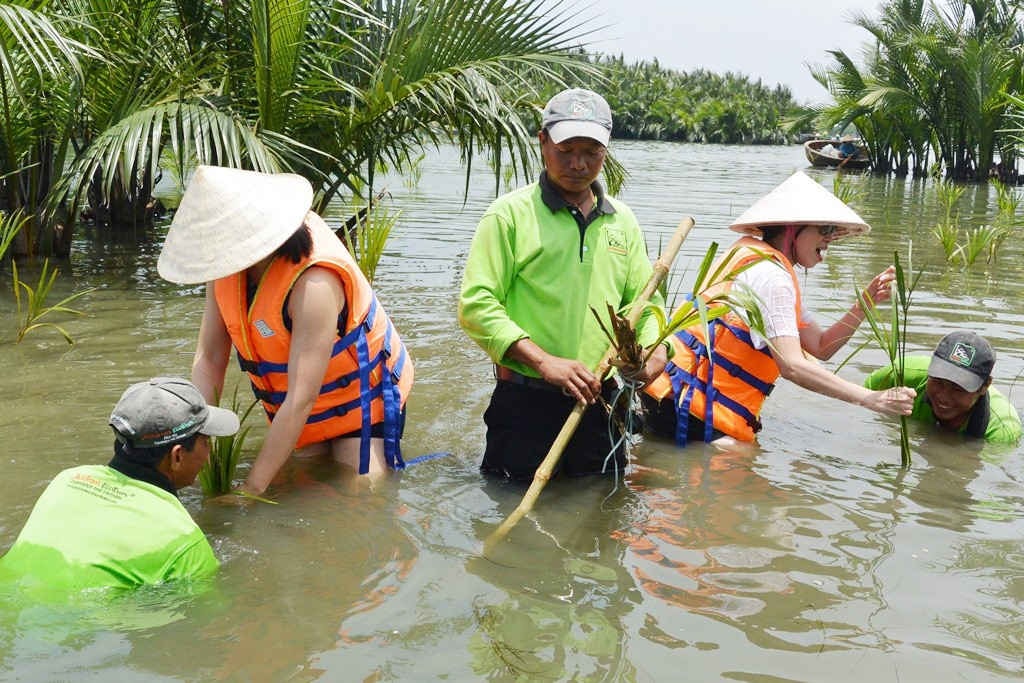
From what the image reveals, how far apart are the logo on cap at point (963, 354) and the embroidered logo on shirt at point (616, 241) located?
5.90 feet

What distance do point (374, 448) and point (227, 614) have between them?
1.24m

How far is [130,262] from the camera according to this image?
9609mm

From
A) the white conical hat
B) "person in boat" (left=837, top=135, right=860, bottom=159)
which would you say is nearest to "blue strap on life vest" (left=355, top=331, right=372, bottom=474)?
the white conical hat

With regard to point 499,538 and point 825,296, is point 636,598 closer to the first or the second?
point 499,538

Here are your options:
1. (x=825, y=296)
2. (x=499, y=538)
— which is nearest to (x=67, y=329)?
(x=499, y=538)

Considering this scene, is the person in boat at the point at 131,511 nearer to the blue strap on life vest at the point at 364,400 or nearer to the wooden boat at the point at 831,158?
the blue strap on life vest at the point at 364,400

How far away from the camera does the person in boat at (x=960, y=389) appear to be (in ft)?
16.2

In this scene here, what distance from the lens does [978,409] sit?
210 inches

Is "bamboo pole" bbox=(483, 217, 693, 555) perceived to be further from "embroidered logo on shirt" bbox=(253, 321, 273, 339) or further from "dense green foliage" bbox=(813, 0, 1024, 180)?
"dense green foliage" bbox=(813, 0, 1024, 180)

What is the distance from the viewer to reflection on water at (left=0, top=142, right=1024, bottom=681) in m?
3.00

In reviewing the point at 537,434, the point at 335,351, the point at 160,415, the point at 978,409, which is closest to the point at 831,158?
the point at 978,409

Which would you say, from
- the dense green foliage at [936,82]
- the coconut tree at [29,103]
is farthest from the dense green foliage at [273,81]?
the dense green foliage at [936,82]

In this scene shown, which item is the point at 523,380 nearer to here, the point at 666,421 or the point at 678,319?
the point at 678,319

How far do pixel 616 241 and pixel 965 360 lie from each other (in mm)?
1897
